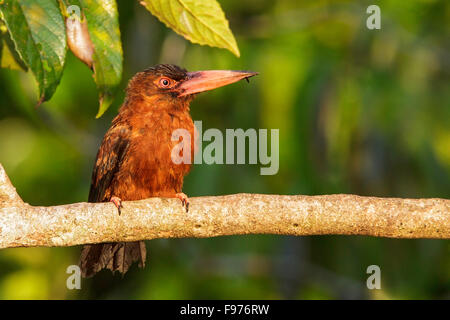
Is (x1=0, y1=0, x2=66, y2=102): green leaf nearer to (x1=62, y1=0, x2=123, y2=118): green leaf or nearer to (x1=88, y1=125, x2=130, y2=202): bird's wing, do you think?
(x1=62, y1=0, x2=123, y2=118): green leaf

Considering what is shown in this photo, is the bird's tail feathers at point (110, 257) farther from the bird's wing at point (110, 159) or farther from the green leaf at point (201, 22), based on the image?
the green leaf at point (201, 22)

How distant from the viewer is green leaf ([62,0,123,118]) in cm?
208

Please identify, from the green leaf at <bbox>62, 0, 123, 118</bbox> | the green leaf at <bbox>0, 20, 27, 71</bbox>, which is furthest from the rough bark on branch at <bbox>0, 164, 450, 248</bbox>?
the green leaf at <bbox>62, 0, 123, 118</bbox>

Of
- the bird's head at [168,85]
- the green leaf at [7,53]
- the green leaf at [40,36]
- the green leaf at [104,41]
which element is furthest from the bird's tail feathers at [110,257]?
the green leaf at [40,36]

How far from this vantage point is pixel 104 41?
210 cm

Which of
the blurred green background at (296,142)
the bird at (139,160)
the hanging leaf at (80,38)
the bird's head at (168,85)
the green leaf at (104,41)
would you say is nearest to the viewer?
the green leaf at (104,41)

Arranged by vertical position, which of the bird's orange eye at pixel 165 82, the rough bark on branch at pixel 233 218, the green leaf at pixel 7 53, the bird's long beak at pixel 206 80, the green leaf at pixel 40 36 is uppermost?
the bird's orange eye at pixel 165 82

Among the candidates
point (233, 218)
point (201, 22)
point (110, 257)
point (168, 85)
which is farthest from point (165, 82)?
point (201, 22)

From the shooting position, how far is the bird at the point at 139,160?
144 inches

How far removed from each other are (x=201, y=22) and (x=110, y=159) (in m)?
1.75

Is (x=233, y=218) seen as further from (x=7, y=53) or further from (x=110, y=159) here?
(x=110, y=159)

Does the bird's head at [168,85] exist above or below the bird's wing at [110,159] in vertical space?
above

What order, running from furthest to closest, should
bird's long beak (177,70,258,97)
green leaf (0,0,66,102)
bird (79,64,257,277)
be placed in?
bird (79,64,257,277)
bird's long beak (177,70,258,97)
green leaf (0,0,66,102)

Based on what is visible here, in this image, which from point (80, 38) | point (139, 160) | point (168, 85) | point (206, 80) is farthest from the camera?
point (168, 85)
